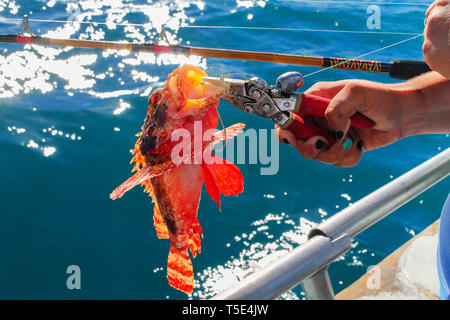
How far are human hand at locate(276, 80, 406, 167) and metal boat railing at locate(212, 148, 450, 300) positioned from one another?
0.33 metres

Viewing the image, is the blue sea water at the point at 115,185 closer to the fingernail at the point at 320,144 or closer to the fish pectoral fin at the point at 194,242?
the fish pectoral fin at the point at 194,242

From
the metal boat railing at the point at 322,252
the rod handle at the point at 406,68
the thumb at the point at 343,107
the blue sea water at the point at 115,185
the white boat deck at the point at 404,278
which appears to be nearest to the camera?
the metal boat railing at the point at 322,252

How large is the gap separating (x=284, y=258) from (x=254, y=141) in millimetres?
3537

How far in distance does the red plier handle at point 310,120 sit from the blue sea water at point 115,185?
230cm

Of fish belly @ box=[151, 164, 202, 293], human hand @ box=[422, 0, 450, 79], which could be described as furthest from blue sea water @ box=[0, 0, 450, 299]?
human hand @ box=[422, 0, 450, 79]

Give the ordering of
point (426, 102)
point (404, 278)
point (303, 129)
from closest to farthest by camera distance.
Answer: point (303, 129), point (426, 102), point (404, 278)

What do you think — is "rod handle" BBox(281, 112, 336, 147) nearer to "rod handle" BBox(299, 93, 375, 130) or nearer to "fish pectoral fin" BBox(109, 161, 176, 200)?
"rod handle" BBox(299, 93, 375, 130)

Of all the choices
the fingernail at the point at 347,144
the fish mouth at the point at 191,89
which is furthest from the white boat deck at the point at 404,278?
the fish mouth at the point at 191,89

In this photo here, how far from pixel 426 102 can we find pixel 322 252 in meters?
1.13

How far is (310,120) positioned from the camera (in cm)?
191

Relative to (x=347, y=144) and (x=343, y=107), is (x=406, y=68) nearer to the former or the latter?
(x=347, y=144)

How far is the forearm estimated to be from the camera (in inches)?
76.7

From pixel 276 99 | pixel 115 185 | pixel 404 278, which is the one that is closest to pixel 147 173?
A: pixel 276 99

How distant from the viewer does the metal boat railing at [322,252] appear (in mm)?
1154
